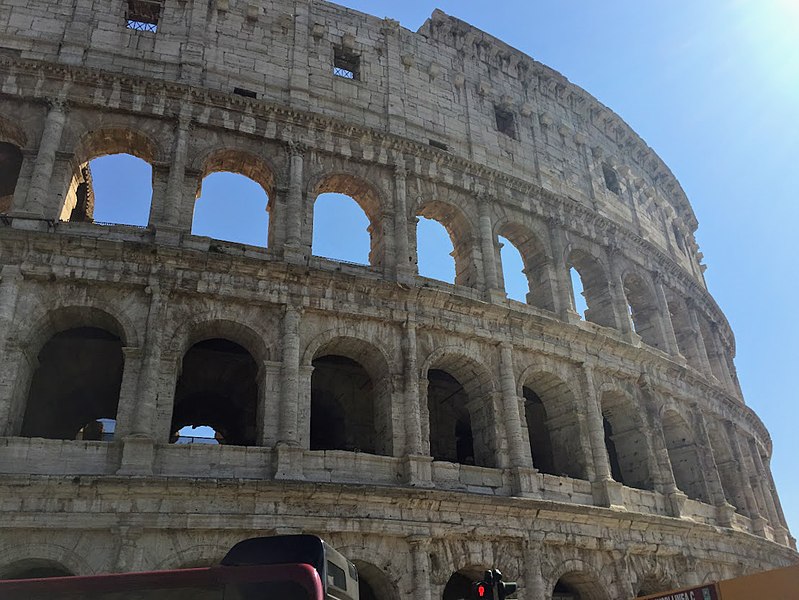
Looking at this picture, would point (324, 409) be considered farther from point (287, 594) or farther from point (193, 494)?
point (287, 594)

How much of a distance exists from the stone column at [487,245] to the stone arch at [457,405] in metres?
2.09

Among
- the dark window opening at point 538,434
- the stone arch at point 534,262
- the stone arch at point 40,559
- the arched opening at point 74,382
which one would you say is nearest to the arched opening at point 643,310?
the stone arch at point 534,262

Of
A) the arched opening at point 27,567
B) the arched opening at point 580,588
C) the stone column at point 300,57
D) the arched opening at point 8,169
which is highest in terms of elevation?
the stone column at point 300,57

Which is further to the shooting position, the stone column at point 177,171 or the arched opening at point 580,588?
the arched opening at point 580,588

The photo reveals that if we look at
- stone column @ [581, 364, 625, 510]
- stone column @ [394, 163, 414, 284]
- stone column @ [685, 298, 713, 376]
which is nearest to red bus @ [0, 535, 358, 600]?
stone column @ [394, 163, 414, 284]

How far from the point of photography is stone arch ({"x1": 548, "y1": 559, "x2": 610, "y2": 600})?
46.5ft

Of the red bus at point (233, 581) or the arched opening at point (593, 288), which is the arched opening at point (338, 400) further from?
the red bus at point (233, 581)

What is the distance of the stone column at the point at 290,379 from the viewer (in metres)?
12.6

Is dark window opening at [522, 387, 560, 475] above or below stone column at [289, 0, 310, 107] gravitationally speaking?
below

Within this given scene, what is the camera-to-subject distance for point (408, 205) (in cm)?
1662

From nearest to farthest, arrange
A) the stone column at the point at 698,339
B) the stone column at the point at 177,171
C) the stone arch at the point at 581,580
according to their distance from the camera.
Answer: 1. the stone column at the point at 177,171
2. the stone arch at the point at 581,580
3. the stone column at the point at 698,339

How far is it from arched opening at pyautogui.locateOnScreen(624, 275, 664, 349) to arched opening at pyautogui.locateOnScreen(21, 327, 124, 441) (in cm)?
1458

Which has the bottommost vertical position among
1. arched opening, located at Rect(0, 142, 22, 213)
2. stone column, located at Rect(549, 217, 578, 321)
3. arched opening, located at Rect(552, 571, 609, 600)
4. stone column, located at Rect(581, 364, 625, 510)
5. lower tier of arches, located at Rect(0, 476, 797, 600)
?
arched opening, located at Rect(552, 571, 609, 600)

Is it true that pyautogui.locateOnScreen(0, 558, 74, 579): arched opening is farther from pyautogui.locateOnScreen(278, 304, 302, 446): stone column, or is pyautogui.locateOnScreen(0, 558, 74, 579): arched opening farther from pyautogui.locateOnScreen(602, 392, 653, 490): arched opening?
pyautogui.locateOnScreen(602, 392, 653, 490): arched opening
